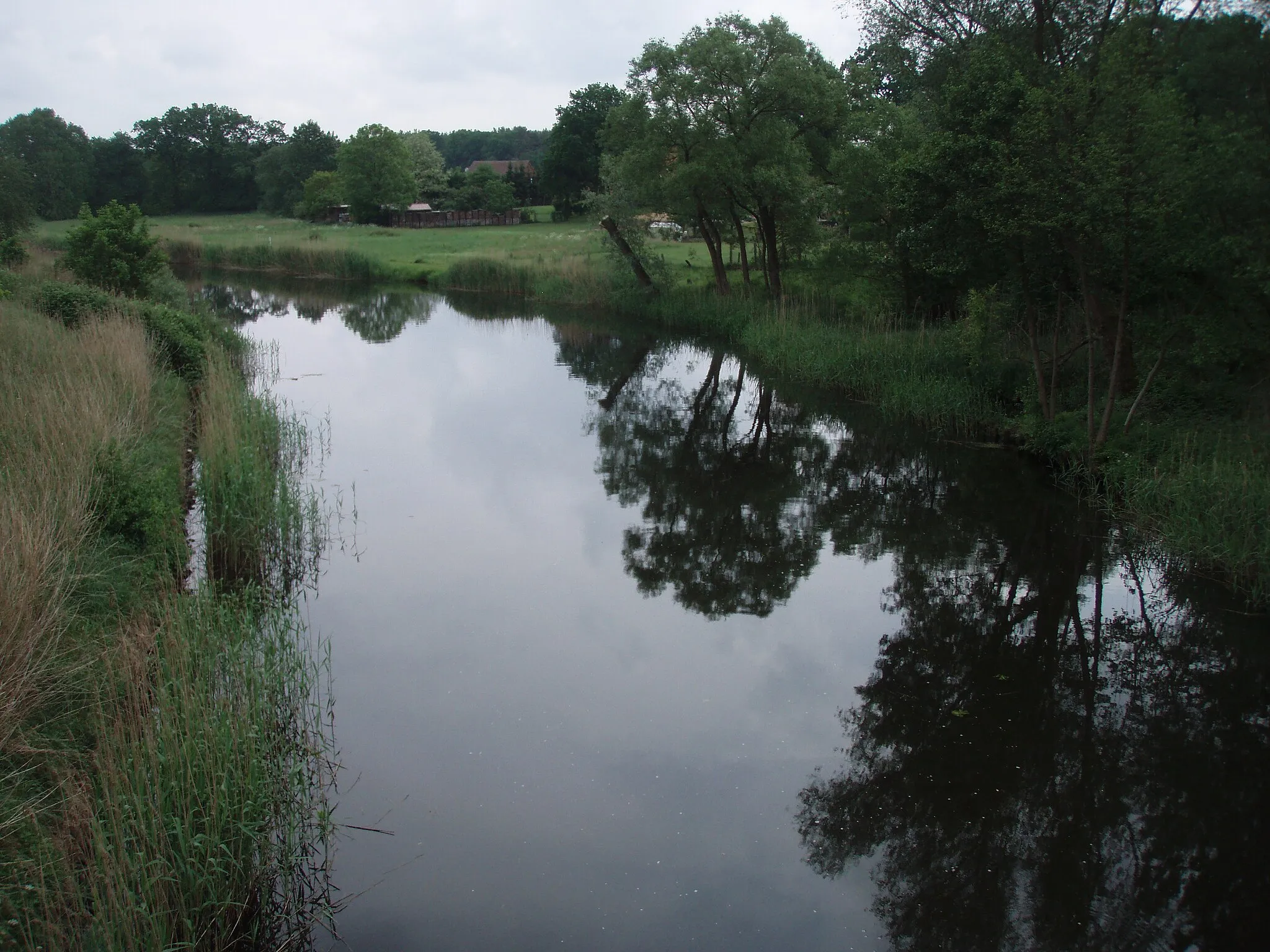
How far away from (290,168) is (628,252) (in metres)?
61.9

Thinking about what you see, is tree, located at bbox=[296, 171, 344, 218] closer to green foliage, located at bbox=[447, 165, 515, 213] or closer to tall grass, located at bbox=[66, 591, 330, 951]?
green foliage, located at bbox=[447, 165, 515, 213]

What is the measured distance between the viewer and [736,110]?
2369 cm

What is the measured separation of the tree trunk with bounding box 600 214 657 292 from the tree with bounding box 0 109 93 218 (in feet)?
163

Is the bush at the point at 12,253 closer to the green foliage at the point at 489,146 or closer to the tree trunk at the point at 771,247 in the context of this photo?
the tree trunk at the point at 771,247

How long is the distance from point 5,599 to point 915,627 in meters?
6.85

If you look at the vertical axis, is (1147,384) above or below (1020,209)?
below

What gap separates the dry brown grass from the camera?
17.6ft

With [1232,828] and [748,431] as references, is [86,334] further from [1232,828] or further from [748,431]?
[1232,828]

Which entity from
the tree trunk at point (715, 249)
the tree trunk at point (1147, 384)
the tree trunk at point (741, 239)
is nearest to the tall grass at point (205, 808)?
the tree trunk at point (1147, 384)

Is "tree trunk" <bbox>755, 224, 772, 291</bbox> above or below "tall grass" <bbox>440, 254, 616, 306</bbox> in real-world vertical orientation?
above

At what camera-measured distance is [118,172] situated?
77188 mm

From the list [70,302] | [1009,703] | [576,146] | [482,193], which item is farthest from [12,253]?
[482,193]

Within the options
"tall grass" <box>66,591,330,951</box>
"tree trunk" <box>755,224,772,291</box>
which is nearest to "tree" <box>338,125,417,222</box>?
"tree trunk" <box>755,224,772,291</box>

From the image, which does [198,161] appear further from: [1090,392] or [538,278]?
[1090,392]
